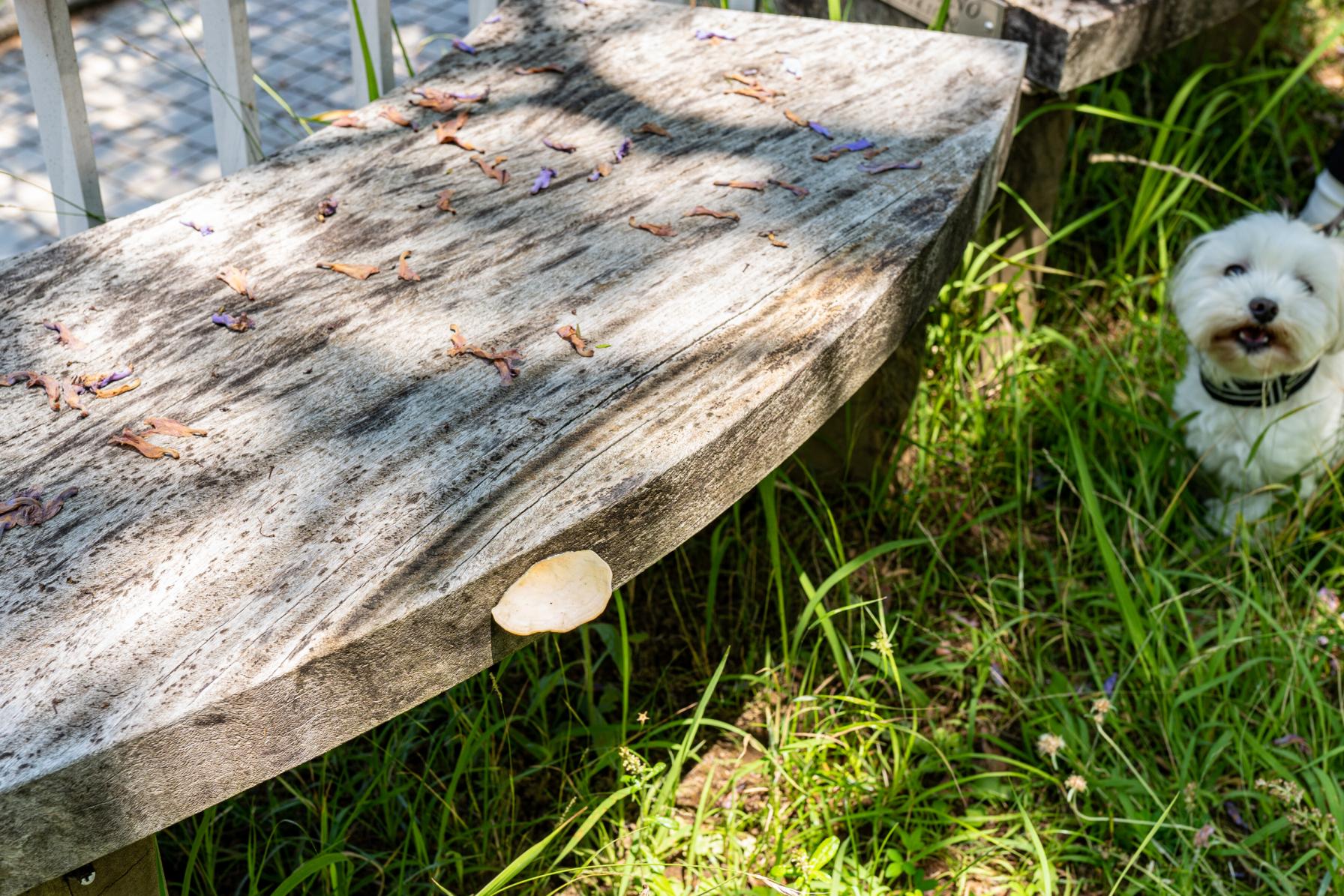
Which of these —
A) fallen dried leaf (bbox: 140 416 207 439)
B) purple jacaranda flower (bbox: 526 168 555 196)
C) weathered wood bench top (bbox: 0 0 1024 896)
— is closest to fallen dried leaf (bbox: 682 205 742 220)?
weathered wood bench top (bbox: 0 0 1024 896)

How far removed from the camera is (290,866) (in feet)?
5.95

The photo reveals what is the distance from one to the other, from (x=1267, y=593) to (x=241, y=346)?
1.89 metres

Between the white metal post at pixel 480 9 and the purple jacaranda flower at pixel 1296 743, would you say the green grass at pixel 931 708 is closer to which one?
the purple jacaranda flower at pixel 1296 743

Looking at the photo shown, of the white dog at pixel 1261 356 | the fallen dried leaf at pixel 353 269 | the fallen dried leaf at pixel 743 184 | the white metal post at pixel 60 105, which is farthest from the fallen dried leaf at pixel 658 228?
the white dog at pixel 1261 356

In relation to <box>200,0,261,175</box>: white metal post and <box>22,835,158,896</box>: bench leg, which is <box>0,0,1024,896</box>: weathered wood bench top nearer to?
<box>22,835,158,896</box>: bench leg

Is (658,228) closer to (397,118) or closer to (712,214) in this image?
(712,214)

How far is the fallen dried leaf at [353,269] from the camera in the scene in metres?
1.50

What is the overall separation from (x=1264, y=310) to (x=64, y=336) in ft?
6.51

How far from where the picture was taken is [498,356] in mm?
1366

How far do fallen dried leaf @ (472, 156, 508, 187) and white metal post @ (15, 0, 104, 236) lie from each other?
24.6 inches

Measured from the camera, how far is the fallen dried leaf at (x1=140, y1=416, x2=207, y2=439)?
126cm

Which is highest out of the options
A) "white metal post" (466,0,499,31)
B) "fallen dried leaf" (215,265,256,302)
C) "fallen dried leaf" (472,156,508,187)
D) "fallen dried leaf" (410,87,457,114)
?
"white metal post" (466,0,499,31)

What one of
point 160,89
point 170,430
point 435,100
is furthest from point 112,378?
point 160,89

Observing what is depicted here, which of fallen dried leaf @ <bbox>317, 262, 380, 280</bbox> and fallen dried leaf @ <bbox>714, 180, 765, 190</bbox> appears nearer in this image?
fallen dried leaf @ <bbox>317, 262, 380, 280</bbox>
